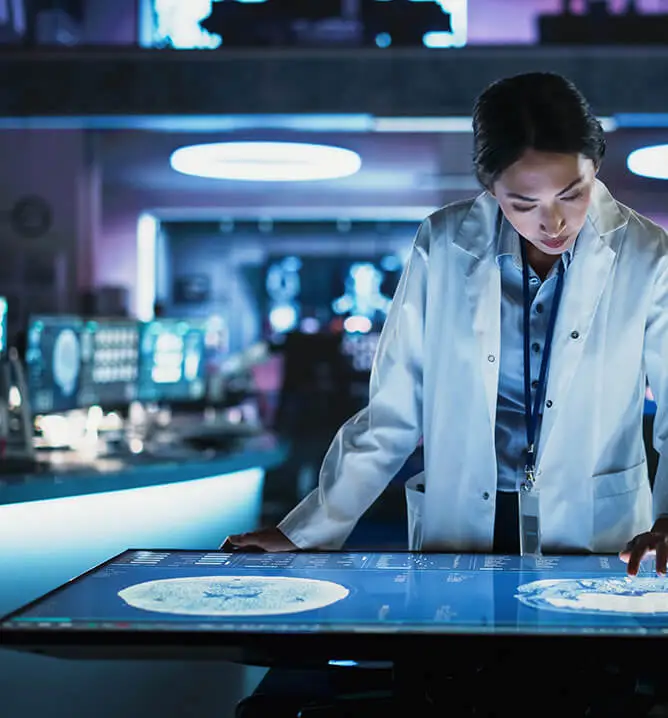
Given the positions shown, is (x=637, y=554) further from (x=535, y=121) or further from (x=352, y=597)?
(x=535, y=121)

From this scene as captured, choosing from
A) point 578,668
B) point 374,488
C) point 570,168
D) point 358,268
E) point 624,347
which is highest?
point 358,268

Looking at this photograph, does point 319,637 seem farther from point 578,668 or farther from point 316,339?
point 316,339

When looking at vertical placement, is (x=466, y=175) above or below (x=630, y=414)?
above

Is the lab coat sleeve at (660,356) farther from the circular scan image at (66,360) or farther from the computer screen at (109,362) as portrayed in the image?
the computer screen at (109,362)

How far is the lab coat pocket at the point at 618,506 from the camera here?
1.85 meters

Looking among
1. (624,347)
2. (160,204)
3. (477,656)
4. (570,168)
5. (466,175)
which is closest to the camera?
(477,656)

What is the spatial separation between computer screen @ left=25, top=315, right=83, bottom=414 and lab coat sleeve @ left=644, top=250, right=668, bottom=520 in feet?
8.92

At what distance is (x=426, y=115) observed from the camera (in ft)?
19.1

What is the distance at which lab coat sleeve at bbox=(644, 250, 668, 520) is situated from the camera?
1789 mm

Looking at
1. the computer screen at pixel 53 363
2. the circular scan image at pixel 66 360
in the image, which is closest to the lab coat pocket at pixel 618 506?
the computer screen at pixel 53 363

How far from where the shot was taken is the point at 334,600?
1.24 meters

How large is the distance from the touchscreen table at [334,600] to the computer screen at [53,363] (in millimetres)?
2575

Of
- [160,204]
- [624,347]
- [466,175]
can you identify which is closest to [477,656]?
[624,347]

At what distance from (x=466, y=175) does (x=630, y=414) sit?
843 centimetres
